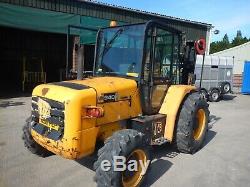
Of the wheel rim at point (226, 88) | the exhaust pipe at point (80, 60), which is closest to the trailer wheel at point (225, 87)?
the wheel rim at point (226, 88)

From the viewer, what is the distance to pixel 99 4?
1341 centimetres

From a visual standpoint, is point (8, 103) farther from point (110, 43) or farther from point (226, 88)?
point (226, 88)

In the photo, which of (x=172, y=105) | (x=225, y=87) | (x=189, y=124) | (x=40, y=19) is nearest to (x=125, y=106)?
(x=172, y=105)

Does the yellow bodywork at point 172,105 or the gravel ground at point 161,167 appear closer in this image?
the gravel ground at point 161,167

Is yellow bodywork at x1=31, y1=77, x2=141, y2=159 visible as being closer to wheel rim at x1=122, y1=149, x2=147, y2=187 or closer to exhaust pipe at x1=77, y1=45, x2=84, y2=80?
exhaust pipe at x1=77, y1=45, x2=84, y2=80

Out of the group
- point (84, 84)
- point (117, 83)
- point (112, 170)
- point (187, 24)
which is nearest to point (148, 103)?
point (117, 83)

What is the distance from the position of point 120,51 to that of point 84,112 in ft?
5.06

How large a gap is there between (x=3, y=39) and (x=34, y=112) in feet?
51.6

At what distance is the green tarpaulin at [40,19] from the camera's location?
1103 centimetres

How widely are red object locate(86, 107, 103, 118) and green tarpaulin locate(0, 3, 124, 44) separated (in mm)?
7099

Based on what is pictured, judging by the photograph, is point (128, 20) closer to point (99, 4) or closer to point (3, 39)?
point (99, 4)

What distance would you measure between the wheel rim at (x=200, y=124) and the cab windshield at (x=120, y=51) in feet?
7.00

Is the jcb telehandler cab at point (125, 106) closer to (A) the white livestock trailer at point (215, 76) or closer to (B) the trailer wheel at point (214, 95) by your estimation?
(A) the white livestock trailer at point (215, 76)

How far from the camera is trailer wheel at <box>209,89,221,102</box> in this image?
13750 millimetres
